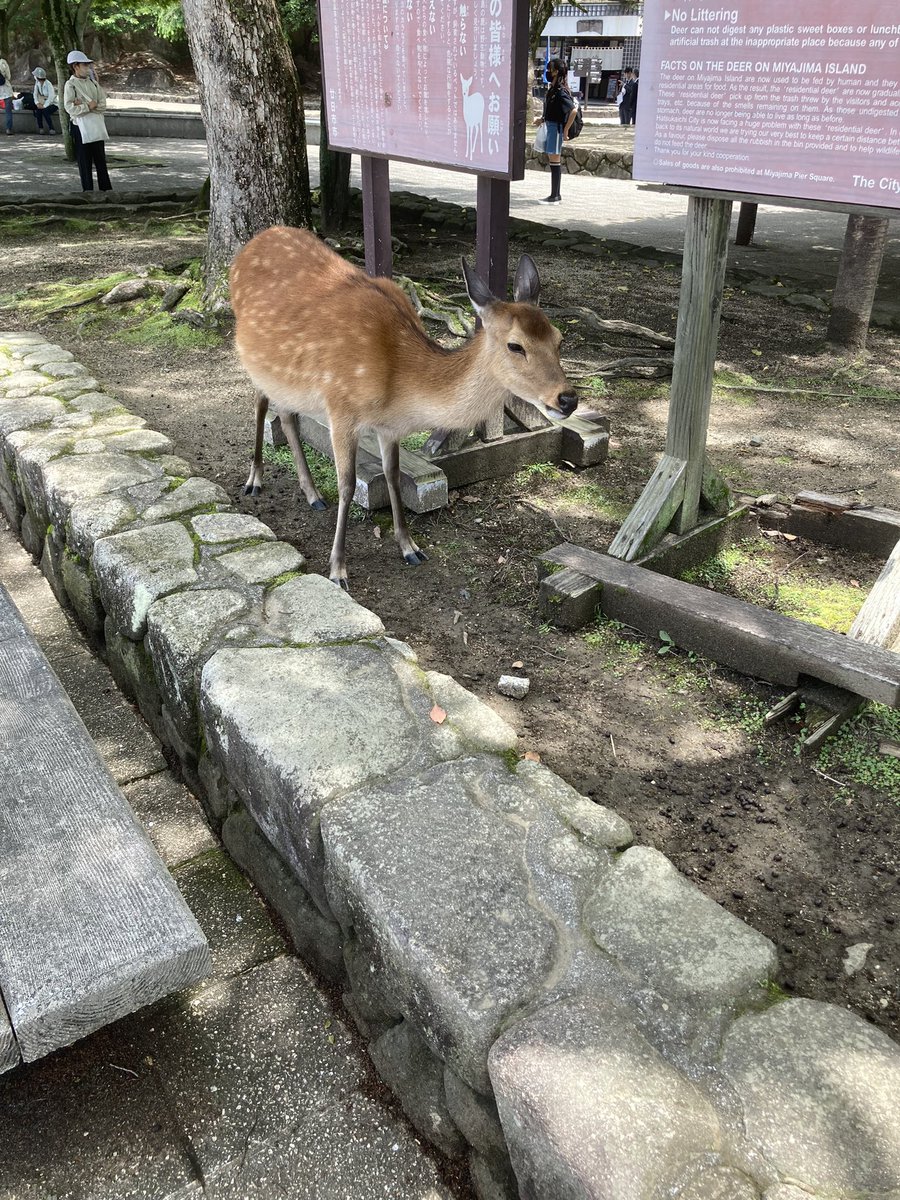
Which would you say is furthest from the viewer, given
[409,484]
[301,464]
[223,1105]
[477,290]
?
[301,464]

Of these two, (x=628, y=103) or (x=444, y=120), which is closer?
(x=444, y=120)

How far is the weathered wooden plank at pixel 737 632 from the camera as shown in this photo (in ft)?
8.76

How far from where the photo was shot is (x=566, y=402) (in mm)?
3029

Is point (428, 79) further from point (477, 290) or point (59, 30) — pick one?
point (59, 30)

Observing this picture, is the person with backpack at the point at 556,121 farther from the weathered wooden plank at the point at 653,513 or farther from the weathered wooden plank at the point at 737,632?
the weathered wooden plank at the point at 737,632

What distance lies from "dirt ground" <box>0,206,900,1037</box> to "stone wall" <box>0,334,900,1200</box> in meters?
0.54

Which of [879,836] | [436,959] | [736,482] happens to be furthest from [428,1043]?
[736,482]

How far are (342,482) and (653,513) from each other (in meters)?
1.24

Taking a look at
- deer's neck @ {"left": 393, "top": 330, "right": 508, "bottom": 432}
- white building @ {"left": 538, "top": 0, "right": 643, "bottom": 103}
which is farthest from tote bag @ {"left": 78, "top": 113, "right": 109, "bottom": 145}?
white building @ {"left": 538, "top": 0, "right": 643, "bottom": 103}

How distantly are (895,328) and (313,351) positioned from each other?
5.58 meters

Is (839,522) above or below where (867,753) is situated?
above

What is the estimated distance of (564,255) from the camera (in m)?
9.80

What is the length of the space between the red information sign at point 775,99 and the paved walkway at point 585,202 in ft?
18.1

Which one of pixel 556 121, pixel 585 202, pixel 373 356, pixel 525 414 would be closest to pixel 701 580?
pixel 525 414
